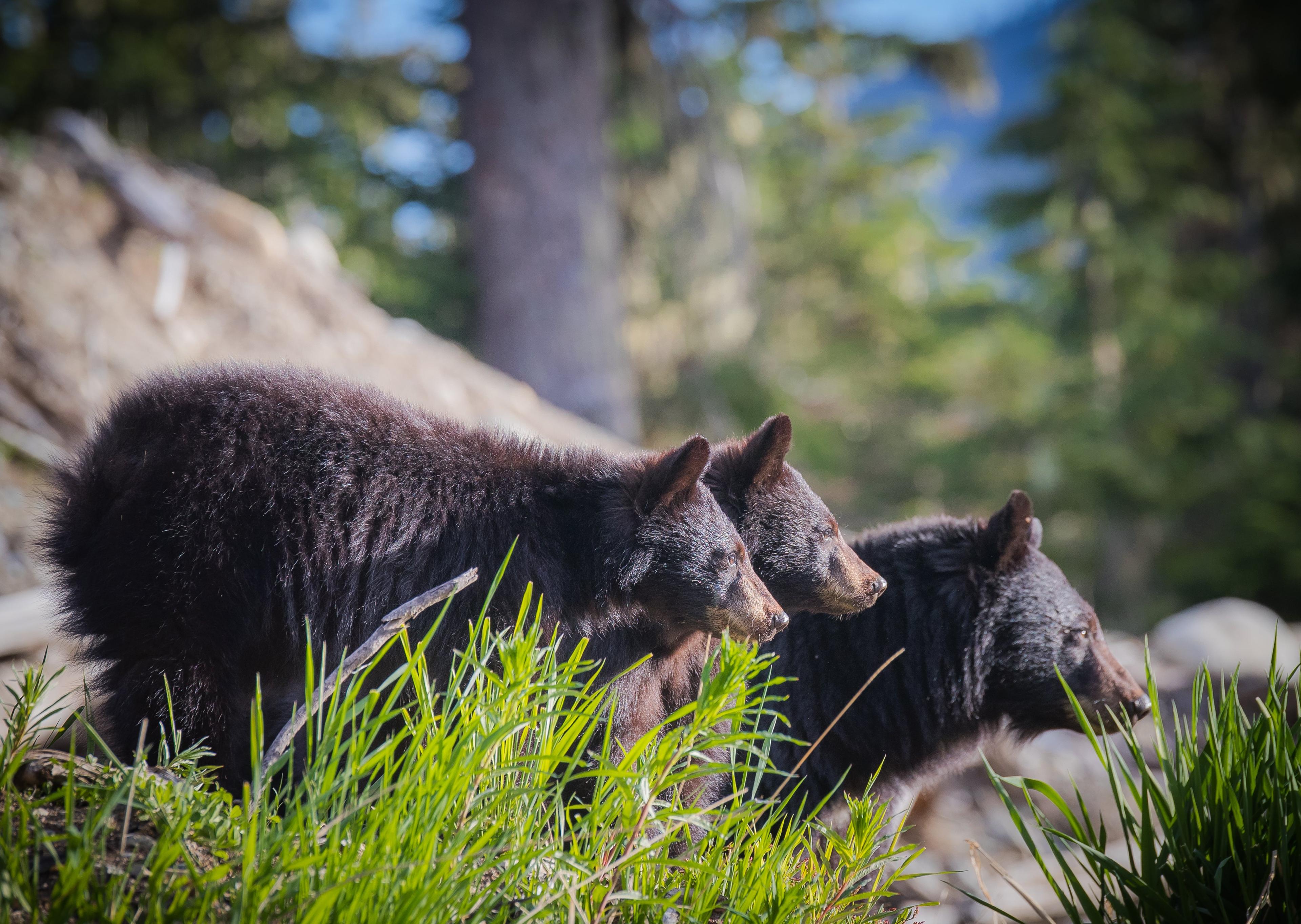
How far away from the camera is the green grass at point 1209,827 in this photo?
1784mm

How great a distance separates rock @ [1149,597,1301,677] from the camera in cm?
641

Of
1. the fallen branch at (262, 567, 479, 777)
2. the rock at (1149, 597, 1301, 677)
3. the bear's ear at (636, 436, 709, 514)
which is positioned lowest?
the rock at (1149, 597, 1301, 677)

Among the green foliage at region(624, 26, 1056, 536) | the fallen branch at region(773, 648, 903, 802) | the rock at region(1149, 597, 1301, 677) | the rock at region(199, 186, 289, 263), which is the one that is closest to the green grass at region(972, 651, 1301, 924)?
the fallen branch at region(773, 648, 903, 802)

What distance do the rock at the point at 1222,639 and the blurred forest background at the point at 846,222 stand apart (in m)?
2.88

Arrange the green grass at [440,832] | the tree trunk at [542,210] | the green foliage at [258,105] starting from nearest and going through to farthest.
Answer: the green grass at [440,832], the green foliage at [258,105], the tree trunk at [542,210]

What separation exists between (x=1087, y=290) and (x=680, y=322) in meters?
5.31

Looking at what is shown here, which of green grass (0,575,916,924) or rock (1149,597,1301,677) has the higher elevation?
green grass (0,575,916,924)

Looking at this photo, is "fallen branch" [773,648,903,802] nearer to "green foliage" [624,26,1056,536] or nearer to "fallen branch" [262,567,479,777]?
"fallen branch" [262,567,479,777]

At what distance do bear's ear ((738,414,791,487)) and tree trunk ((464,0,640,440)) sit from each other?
6.60 m

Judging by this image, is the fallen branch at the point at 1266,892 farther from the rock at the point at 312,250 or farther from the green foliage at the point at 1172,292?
the green foliage at the point at 1172,292

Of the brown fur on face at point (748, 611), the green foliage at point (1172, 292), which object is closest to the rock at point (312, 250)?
the brown fur on face at point (748, 611)

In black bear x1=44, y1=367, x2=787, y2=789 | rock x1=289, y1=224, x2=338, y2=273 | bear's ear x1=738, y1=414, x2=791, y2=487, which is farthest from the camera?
rock x1=289, y1=224, x2=338, y2=273

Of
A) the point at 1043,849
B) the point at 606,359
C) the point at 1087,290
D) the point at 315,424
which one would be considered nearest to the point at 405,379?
the point at 606,359

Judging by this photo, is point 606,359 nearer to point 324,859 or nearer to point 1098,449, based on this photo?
point 1098,449
